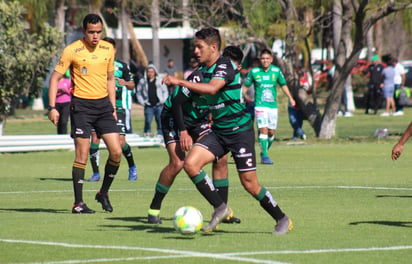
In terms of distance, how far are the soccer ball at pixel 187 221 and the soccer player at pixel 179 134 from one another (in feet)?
4.03

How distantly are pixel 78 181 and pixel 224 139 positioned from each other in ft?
9.25

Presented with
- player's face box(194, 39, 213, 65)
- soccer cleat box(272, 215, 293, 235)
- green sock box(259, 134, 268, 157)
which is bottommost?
green sock box(259, 134, 268, 157)

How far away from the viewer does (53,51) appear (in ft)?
91.6

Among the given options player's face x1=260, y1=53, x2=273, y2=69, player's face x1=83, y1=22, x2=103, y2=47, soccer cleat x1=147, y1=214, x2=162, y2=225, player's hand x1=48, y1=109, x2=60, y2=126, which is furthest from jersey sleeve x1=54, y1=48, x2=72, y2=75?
player's face x1=260, y1=53, x2=273, y2=69

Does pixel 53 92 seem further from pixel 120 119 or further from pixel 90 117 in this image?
pixel 120 119

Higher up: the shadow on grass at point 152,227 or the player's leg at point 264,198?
the player's leg at point 264,198

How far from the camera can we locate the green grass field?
8305 millimetres

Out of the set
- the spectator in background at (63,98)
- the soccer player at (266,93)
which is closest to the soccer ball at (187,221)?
the soccer player at (266,93)

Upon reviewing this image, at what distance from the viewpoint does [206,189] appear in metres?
9.63

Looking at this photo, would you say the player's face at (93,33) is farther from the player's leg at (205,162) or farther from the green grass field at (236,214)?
the player's leg at (205,162)

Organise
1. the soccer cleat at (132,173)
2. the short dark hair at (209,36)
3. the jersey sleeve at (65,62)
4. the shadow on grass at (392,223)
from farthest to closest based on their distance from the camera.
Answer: the soccer cleat at (132,173), the jersey sleeve at (65,62), the shadow on grass at (392,223), the short dark hair at (209,36)

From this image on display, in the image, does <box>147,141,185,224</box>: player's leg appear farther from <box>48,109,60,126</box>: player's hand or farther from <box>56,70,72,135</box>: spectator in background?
<box>56,70,72,135</box>: spectator in background

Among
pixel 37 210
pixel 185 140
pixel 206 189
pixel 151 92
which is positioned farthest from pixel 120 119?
pixel 151 92

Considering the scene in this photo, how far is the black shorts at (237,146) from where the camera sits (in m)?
9.38
